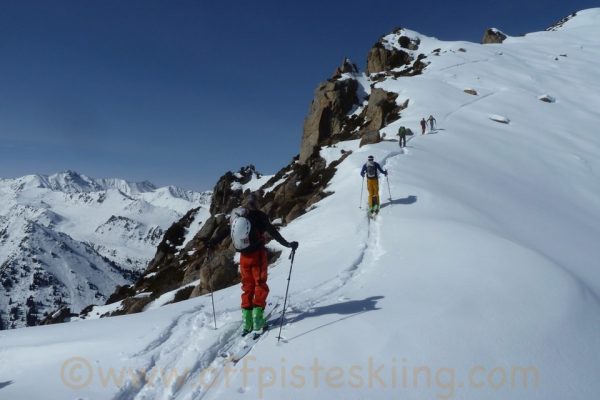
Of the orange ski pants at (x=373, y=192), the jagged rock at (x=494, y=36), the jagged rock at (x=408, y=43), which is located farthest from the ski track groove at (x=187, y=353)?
the jagged rock at (x=494, y=36)

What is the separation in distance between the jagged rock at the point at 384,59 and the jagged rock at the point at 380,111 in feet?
88.5

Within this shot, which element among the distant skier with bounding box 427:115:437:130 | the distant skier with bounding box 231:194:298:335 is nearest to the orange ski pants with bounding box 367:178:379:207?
the distant skier with bounding box 231:194:298:335

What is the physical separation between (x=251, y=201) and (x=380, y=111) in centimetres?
4023

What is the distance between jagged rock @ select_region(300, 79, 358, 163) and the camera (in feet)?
181

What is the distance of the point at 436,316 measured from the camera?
707cm

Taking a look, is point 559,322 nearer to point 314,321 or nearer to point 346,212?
point 314,321

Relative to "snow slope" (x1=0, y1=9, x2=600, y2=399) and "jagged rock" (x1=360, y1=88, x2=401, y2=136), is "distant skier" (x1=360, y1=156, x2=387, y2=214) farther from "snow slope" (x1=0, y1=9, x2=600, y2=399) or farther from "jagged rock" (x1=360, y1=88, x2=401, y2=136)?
"jagged rock" (x1=360, y1=88, x2=401, y2=136)

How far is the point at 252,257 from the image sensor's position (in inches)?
286

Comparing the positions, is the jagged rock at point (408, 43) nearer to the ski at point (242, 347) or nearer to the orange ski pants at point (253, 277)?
the orange ski pants at point (253, 277)

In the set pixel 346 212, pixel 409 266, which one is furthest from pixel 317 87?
pixel 409 266

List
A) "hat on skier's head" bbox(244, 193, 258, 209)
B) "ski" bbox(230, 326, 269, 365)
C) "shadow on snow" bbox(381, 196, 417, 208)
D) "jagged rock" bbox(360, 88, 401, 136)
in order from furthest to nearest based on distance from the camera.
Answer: "jagged rock" bbox(360, 88, 401, 136), "shadow on snow" bbox(381, 196, 417, 208), "hat on skier's head" bbox(244, 193, 258, 209), "ski" bbox(230, 326, 269, 365)

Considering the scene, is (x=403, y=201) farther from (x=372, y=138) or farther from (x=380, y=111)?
(x=380, y=111)

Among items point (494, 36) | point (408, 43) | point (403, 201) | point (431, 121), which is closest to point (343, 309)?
point (403, 201)

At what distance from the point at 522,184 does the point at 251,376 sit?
22.9 meters
